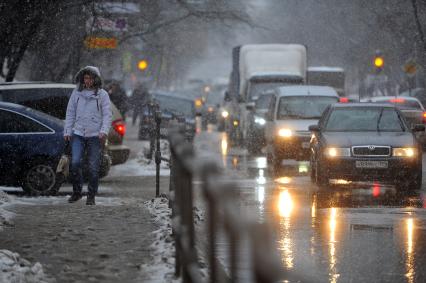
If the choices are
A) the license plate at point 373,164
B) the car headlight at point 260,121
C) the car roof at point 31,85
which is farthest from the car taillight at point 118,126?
the car headlight at point 260,121

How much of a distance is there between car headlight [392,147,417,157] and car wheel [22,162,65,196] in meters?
4.95

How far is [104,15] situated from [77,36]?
1.43m

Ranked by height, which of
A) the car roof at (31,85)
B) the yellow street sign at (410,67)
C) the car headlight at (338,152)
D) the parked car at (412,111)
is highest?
the yellow street sign at (410,67)

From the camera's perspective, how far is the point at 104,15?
90.1 ft

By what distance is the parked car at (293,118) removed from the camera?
23.2 m

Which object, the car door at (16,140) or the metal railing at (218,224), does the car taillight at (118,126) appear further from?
the metal railing at (218,224)

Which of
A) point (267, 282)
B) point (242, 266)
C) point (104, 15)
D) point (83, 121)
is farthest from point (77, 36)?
point (267, 282)

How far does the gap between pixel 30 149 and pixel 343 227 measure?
5.91 m

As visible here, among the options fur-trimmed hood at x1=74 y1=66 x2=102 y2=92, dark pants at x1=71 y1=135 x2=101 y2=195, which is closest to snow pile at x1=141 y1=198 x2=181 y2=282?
dark pants at x1=71 y1=135 x2=101 y2=195

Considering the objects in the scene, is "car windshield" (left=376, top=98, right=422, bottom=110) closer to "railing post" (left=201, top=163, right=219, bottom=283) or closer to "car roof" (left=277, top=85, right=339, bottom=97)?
"car roof" (left=277, top=85, right=339, bottom=97)

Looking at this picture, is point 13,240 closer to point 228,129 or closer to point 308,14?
point 228,129

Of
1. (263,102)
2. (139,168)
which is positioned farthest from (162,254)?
(263,102)

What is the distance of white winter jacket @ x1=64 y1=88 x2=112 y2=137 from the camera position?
1373cm

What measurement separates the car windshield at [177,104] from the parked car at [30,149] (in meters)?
19.3
